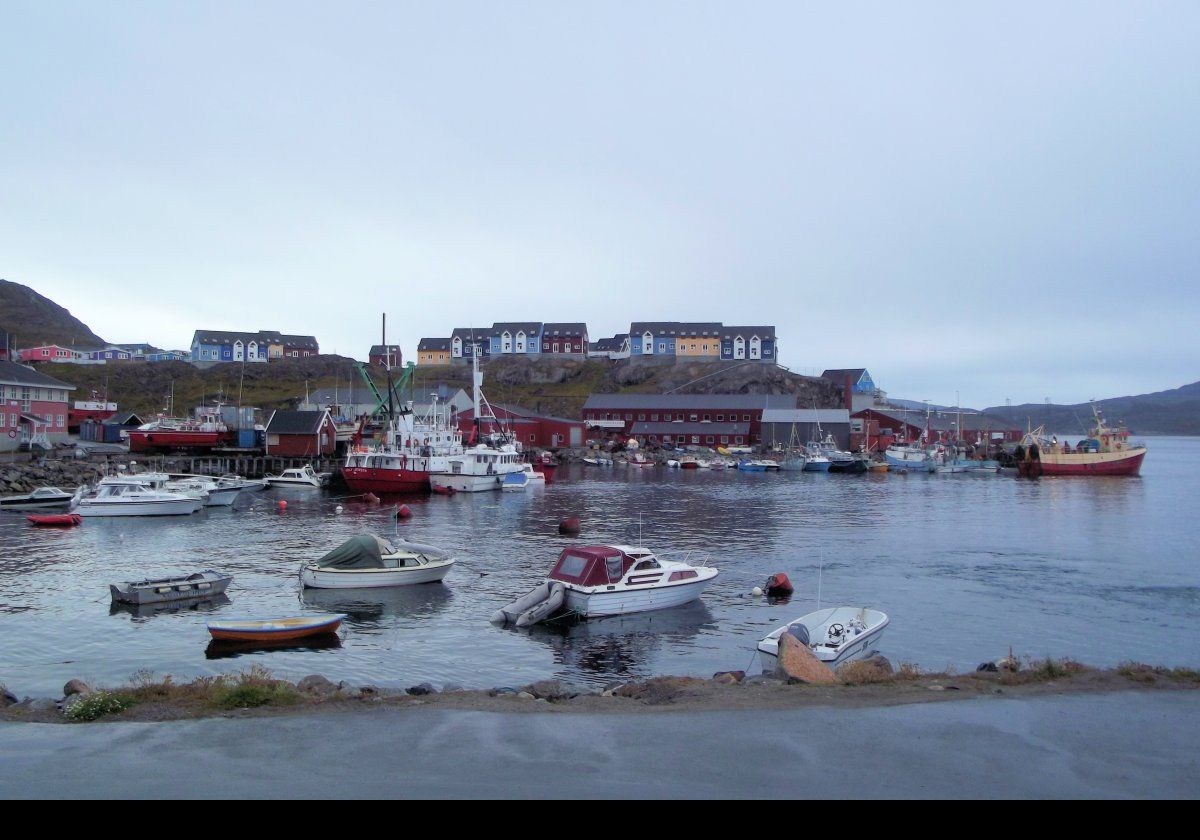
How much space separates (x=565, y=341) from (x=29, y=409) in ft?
315

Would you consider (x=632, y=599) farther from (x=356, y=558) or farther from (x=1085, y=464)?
(x=1085, y=464)

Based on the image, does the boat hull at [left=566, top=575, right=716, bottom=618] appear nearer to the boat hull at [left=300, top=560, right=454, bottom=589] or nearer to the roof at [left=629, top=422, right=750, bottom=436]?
the boat hull at [left=300, top=560, right=454, bottom=589]

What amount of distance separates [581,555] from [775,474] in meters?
66.3

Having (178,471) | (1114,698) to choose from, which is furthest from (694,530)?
(178,471)

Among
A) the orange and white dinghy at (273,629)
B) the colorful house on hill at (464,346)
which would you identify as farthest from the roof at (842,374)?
the orange and white dinghy at (273,629)

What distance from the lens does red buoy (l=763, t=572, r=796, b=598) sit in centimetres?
2669

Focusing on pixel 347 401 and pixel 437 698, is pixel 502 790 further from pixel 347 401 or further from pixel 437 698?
pixel 347 401

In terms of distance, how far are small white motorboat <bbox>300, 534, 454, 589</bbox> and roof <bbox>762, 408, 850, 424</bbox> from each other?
8545 cm

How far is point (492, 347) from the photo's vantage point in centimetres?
15562

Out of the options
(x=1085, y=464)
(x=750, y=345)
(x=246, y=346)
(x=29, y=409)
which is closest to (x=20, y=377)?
(x=29, y=409)

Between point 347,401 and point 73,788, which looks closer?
point 73,788

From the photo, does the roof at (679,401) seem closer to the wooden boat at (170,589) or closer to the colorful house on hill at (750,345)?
the colorful house on hill at (750,345)

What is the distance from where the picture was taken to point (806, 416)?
107m

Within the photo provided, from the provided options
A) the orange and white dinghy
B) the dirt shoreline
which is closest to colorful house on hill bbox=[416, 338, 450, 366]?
the orange and white dinghy
